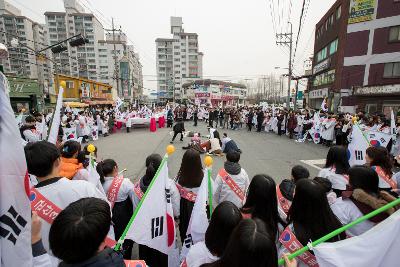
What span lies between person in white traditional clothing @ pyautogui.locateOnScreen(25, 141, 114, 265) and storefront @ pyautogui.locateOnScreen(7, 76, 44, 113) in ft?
80.6

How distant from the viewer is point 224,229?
166 cm

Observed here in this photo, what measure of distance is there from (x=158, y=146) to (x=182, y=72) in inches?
3406

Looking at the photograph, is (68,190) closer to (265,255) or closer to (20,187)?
(20,187)

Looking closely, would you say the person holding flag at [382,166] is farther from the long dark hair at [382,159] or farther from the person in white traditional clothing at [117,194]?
the person in white traditional clothing at [117,194]

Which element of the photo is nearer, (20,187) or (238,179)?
(20,187)

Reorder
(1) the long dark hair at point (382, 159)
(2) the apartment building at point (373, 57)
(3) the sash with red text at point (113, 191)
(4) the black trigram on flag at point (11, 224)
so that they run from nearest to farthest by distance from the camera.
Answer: (4) the black trigram on flag at point (11, 224)
(3) the sash with red text at point (113, 191)
(1) the long dark hair at point (382, 159)
(2) the apartment building at point (373, 57)

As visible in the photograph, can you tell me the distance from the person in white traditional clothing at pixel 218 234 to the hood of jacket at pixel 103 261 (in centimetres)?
59

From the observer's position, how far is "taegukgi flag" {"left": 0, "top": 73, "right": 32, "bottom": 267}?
3.57 ft

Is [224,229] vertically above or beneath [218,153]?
above

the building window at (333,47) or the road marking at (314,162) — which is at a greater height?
the building window at (333,47)

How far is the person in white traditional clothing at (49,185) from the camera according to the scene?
1877 mm

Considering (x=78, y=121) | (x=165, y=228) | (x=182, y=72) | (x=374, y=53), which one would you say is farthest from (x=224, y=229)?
(x=182, y=72)

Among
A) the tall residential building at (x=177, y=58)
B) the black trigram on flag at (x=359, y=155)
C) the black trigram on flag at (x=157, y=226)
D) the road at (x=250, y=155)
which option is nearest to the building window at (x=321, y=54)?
the road at (x=250, y=155)

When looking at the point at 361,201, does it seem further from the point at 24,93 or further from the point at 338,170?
the point at 24,93
